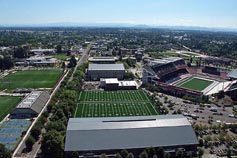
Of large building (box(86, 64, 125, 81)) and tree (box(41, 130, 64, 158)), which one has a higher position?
large building (box(86, 64, 125, 81))

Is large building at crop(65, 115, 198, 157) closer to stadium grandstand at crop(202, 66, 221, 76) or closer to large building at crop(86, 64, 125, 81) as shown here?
large building at crop(86, 64, 125, 81)

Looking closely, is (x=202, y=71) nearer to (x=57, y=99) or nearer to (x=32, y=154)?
(x=57, y=99)

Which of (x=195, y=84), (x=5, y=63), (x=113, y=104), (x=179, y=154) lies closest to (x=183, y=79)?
(x=195, y=84)

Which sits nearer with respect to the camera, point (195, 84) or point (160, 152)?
point (160, 152)

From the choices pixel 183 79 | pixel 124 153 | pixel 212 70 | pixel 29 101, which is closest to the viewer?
pixel 124 153

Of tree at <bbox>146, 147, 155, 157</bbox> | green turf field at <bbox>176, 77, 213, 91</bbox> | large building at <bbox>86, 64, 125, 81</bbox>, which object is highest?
large building at <bbox>86, 64, 125, 81</bbox>

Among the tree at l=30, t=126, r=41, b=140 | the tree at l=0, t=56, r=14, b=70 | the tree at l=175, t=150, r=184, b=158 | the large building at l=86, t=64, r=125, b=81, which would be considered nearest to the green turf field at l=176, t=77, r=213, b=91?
the large building at l=86, t=64, r=125, b=81

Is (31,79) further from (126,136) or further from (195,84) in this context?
(126,136)
